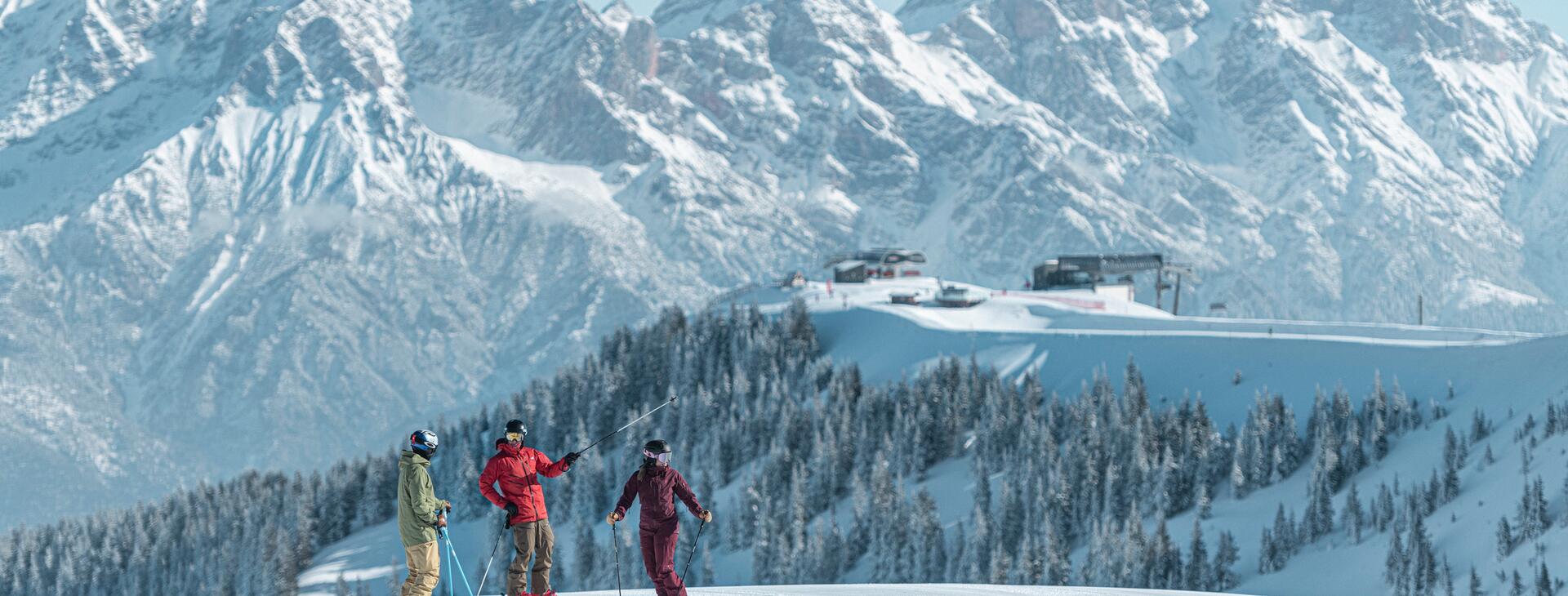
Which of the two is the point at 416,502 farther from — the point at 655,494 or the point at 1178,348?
the point at 1178,348

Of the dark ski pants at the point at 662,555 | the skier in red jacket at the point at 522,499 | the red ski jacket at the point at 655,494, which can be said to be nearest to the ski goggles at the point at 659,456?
the red ski jacket at the point at 655,494

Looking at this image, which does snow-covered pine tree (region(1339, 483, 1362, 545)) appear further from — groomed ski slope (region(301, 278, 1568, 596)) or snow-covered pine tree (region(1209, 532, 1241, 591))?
snow-covered pine tree (region(1209, 532, 1241, 591))

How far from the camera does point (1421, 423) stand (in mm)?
114688

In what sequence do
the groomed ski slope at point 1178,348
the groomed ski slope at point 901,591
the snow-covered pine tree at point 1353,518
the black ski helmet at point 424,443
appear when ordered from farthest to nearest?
the groomed ski slope at point 1178,348
the snow-covered pine tree at point 1353,518
the groomed ski slope at point 901,591
the black ski helmet at point 424,443

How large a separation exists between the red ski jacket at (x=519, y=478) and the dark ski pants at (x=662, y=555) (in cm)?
227

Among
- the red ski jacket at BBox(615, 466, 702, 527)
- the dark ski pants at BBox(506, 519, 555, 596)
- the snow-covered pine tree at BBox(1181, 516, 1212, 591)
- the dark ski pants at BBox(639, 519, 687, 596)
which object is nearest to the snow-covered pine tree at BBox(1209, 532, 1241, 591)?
the snow-covered pine tree at BBox(1181, 516, 1212, 591)

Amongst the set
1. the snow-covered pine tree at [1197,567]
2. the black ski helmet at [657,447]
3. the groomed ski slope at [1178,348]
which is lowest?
the snow-covered pine tree at [1197,567]

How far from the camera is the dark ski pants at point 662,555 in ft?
132

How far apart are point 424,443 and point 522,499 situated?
237cm

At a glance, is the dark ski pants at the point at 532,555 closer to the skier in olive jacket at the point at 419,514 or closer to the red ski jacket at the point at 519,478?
the red ski jacket at the point at 519,478

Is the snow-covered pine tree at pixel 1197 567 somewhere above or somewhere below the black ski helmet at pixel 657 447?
below

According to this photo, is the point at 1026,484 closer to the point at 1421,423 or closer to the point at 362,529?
the point at 1421,423

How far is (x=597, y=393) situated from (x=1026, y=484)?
2719 inches

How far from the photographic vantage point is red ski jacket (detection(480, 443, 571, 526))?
3966 cm
